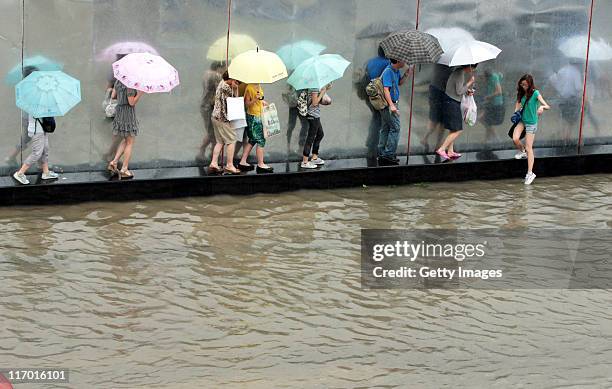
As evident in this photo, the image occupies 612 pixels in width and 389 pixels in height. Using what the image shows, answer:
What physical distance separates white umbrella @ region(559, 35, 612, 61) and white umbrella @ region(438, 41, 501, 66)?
1.66 meters

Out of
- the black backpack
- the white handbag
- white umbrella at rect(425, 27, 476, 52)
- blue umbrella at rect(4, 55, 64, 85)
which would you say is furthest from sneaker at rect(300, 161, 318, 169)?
blue umbrella at rect(4, 55, 64, 85)

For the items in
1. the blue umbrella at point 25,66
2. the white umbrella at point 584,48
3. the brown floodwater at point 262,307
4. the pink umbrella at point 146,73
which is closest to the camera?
the brown floodwater at point 262,307

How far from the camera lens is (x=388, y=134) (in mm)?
16281

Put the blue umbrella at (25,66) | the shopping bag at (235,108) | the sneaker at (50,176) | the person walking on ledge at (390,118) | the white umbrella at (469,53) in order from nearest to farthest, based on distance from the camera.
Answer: the blue umbrella at (25,66) → the sneaker at (50,176) → the shopping bag at (235,108) → the person walking on ledge at (390,118) → the white umbrella at (469,53)

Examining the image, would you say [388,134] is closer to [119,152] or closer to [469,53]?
[469,53]

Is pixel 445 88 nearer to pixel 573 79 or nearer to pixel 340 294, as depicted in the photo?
pixel 573 79

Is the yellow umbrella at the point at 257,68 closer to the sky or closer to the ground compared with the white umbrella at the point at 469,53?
closer to the ground

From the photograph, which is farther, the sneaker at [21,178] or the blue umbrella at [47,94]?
the sneaker at [21,178]

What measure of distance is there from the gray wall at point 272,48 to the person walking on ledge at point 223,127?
15.7 inches

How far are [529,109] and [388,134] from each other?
2.00 meters

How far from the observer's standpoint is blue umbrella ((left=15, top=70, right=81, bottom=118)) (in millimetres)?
13547

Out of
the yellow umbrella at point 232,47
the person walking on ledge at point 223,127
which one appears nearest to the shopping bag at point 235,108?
the person walking on ledge at point 223,127

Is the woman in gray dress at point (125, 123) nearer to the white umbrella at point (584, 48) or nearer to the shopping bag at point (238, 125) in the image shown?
the shopping bag at point (238, 125)

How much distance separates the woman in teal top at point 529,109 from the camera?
1598 centimetres
